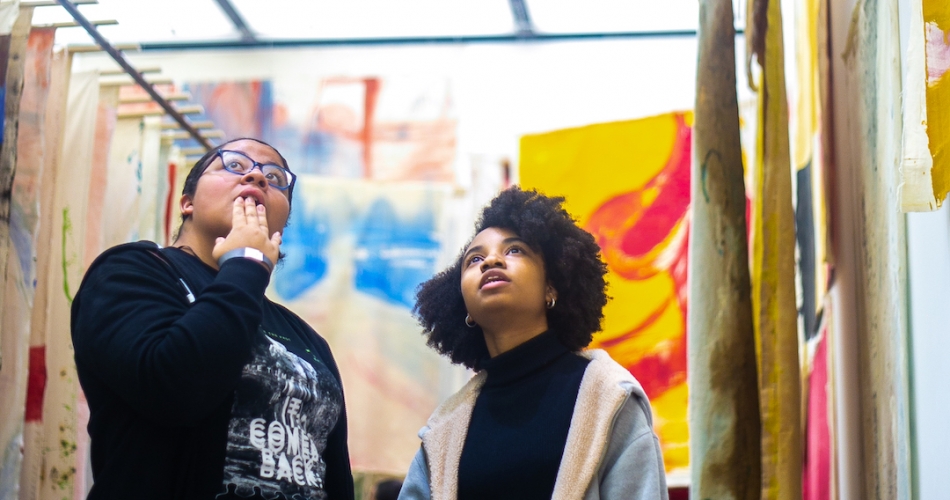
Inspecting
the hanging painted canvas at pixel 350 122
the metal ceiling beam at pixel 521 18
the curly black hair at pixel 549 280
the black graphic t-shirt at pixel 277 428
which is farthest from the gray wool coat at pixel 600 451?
the metal ceiling beam at pixel 521 18

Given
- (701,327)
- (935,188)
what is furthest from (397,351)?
(935,188)

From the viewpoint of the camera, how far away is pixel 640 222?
10.6ft

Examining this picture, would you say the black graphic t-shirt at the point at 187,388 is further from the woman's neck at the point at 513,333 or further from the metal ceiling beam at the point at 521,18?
the metal ceiling beam at the point at 521,18

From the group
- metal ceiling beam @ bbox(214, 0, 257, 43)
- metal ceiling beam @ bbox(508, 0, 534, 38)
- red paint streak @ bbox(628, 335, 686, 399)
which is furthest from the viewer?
metal ceiling beam @ bbox(214, 0, 257, 43)

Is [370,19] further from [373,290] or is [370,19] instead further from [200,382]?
[200,382]

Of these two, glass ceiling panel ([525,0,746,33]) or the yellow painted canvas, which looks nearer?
the yellow painted canvas

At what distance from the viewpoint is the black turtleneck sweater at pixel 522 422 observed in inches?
68.2

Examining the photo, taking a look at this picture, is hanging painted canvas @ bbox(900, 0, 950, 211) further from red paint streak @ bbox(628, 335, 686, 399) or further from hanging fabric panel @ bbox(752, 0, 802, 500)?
red paint streak @ bbox(628, 335, 686, 399)

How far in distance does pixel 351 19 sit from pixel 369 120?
2.41 feet

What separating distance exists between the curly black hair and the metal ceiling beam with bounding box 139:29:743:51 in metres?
2.15

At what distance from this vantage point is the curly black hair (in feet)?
6.57

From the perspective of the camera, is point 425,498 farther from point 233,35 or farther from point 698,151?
point 233,35

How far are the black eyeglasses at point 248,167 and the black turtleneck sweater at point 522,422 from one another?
0.52 m

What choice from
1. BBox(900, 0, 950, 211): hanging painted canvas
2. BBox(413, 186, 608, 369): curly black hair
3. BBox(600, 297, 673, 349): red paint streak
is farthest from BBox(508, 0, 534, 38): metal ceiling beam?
BBox(900, 0, 950, 211): hanging painted canvas
